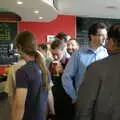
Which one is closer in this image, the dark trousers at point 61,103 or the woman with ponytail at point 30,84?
the woman with ponytail at point 30,84

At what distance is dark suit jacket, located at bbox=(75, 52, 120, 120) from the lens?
1821mm

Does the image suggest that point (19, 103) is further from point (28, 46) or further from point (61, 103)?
point (61, 103)

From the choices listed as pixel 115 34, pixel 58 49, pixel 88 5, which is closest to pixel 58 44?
pixel 58 49

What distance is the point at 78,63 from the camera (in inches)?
121

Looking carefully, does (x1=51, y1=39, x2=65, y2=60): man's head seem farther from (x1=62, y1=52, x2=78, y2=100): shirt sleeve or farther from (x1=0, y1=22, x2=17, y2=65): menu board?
(x1=0, y1=22, x2=17, y2=65): menu board

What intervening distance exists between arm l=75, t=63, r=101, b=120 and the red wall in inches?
373

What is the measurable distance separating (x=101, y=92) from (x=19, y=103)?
2.30 ft

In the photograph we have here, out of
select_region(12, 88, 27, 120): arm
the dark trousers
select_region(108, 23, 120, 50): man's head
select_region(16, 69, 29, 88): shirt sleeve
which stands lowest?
the dark trousers

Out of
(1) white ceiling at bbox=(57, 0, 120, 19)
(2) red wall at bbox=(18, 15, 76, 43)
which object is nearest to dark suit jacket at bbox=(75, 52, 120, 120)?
(1) white ceiling at bbox=(57, 0, 120, 19)

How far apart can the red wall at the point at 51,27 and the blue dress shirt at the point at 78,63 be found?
27.3 ft

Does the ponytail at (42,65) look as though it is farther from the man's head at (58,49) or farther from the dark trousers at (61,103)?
the man's head at (58,49)

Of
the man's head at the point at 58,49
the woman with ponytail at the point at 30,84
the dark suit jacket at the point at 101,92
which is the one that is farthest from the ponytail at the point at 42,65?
the man's head at the point at 58,49

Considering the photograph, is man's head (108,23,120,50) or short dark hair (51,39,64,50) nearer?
man's head (108,23,120,50)

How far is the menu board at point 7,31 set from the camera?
35.9 feet
